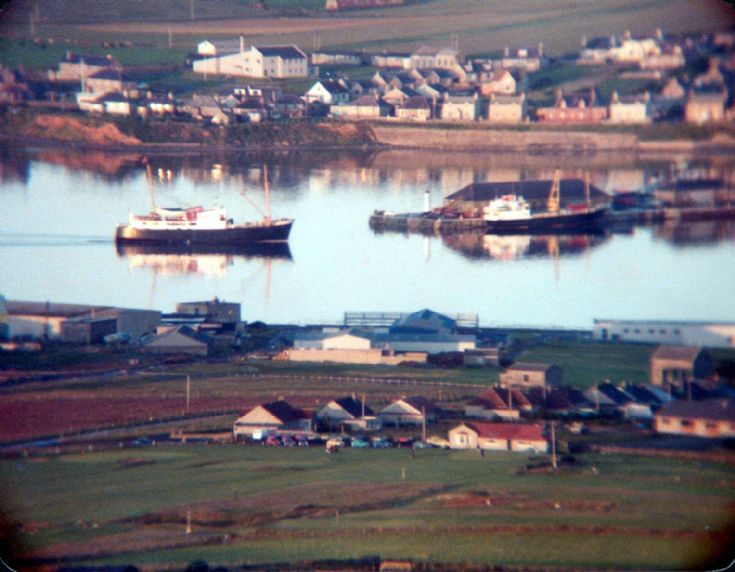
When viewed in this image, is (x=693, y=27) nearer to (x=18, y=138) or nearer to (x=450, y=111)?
(x=450, y=111)

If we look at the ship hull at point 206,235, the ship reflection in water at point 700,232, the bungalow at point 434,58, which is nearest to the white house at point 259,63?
the bungalow at point 434,58

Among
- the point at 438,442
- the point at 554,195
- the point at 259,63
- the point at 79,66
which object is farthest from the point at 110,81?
the point at 438,442

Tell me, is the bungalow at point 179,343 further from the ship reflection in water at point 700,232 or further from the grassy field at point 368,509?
the ship reflection in water at point 700,232

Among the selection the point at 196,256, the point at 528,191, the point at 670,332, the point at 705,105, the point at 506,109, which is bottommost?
the point at 670,332

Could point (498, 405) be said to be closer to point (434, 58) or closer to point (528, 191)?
point (434, 58)

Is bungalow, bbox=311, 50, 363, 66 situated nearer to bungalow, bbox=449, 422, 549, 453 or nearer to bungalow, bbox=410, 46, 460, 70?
bungalow, bbox=410, 46, 460, 70

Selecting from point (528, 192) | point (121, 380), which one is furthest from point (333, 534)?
point (528, 192)
